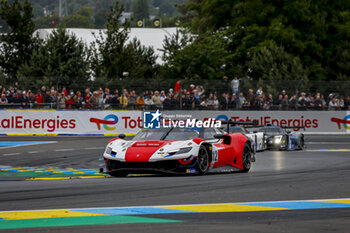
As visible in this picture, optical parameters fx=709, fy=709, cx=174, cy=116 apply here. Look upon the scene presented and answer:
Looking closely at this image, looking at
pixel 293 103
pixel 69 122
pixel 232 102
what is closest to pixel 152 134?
pixel 69 122

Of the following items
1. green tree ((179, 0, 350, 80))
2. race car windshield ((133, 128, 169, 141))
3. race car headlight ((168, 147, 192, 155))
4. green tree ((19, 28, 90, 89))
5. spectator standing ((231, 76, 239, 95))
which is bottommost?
race car headlight ((168, 147, 192, 155))

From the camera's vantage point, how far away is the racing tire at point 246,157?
15.8 m

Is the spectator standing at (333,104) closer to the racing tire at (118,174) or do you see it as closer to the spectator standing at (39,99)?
the spectator standing at (39,99)

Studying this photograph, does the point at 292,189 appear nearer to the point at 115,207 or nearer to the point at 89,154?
the point at 115,207

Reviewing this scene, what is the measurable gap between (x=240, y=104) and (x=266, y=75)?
696 centimetres

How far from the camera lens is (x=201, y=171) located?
47.0ft

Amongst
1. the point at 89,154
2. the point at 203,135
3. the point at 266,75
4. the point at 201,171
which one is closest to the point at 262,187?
the point at 201,171

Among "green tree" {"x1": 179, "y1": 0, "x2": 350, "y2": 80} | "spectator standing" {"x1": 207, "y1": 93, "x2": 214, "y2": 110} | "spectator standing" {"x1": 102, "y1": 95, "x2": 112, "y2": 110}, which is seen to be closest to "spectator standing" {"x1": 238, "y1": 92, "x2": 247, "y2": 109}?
"spectator standing" {"x1": 207, "y1": 93, "x2": 214, "y2": 110}

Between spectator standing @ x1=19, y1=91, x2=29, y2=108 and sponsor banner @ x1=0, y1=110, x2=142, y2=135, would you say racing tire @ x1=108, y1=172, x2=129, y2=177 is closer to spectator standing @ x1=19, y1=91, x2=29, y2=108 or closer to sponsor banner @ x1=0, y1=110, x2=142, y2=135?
spectator standing @ x1=19, y1=91, x2=29, y2=108

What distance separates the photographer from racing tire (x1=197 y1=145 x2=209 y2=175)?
14.2 metres

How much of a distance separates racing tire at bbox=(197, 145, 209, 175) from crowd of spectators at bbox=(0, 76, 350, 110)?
16.4 meters

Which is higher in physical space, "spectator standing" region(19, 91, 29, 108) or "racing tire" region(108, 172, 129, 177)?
"spectator standing" region(19, 91, 29, 108)

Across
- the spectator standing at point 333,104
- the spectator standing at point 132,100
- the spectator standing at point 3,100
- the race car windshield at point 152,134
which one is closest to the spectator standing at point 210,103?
the spectator standing at point 132,100

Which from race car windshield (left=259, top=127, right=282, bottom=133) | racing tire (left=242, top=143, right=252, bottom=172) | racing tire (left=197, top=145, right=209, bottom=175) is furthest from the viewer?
race car windshield (left=259, top=127, right=282, bottom=133)
